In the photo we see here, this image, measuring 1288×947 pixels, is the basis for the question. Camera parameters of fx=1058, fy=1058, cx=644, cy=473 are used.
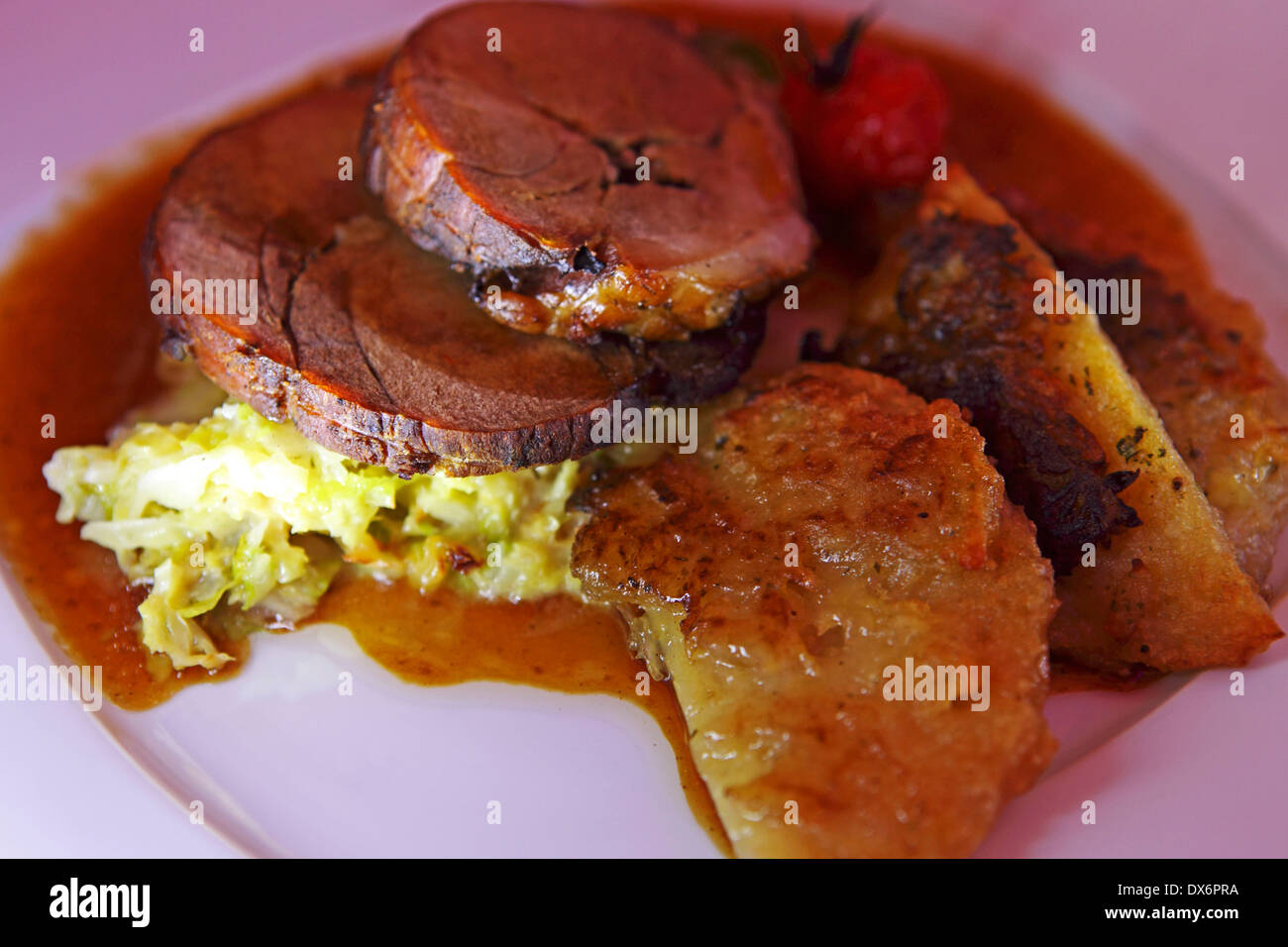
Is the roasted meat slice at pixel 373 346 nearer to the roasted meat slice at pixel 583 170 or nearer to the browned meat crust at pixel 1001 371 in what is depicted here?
the roasted meat slice at pixel 583 170

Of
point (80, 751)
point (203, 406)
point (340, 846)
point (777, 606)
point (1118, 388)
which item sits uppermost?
point (1118, 388)

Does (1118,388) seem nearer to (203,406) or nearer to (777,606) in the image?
(777,606)

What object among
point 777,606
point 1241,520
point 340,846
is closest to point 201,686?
point 340,846

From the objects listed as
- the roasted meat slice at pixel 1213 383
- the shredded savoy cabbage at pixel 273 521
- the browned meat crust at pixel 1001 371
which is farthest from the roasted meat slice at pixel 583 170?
the roasted meat slice at pixel 1213 383

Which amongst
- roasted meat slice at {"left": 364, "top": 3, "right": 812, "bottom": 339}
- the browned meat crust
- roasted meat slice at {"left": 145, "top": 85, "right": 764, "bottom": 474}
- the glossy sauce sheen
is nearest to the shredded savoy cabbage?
the glossy sauce sheen

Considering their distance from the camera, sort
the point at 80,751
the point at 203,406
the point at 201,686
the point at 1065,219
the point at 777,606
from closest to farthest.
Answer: the point at 777,606
the point at 80,751
the point at 201,686
the point at 203,406
the point at 1065,219

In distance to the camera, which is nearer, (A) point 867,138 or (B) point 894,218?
(B) point 894,218
